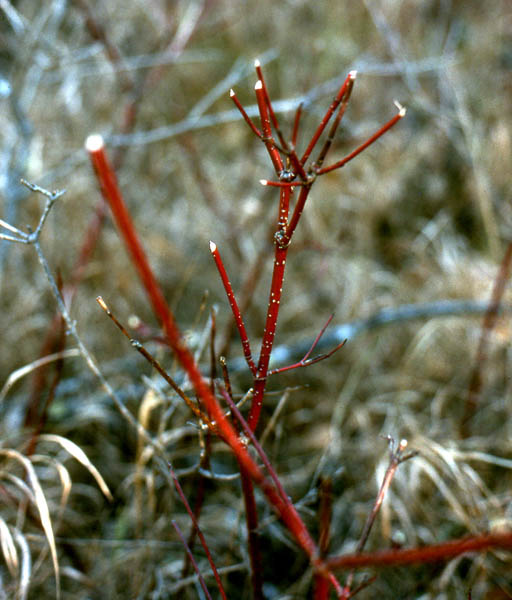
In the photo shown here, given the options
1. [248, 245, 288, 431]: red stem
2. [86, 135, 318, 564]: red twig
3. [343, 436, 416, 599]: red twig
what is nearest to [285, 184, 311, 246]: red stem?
[248, 245, 288, 431]: red stem

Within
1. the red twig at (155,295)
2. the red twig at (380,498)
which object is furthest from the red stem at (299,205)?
the red twig at (380,498)

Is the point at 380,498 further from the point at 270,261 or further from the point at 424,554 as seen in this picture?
the point at 270,261

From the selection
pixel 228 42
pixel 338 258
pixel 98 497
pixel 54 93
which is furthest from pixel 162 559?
pixel 228 42

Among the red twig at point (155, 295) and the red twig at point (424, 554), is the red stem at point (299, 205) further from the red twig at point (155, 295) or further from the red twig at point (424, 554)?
the red twig at point (424, 554)

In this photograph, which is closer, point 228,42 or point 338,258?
point 338,258

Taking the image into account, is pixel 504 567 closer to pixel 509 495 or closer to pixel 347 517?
pixel 509 495

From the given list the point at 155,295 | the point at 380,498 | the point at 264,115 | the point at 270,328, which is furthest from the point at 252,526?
the point at 264,115

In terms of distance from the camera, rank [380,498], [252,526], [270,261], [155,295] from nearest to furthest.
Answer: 1. [155,295]
2. [380,498]
3. [252,526]
4. [270,261]

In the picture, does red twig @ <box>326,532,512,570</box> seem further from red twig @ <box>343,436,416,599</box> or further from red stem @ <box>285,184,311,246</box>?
red stem @ <box>285,184,311,246</box>
